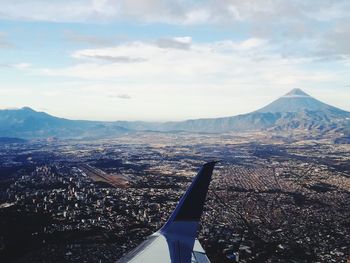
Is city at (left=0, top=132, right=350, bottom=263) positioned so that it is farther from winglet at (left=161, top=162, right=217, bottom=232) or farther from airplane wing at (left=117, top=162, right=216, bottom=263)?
winglet at (left=161, top=162, right=217, bottom=232)

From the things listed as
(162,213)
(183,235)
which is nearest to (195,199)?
(183,235)

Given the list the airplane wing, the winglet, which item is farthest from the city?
the winglet

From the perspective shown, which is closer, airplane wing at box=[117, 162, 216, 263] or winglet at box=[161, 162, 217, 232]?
airplane wing at box=[117, 162, 216, 263]

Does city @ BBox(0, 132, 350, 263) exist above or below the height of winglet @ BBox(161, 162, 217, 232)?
below

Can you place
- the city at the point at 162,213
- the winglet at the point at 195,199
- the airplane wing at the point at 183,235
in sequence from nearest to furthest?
1. the airplane wing at the point at 183,235
2. the winglet at the point at 195,199
3. the city at the point at 162,213

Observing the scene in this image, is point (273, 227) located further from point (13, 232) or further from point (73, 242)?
point (13, 232)

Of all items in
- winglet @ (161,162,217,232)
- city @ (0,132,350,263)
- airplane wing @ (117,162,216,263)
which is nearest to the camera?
airplane wing @ (117,162,216,263)

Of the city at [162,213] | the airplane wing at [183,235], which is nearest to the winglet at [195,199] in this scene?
the airplane wing at [183,235]

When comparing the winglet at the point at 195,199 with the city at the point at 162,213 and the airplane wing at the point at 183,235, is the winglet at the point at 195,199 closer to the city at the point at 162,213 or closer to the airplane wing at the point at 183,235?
the airplane wing at the point at 183,235

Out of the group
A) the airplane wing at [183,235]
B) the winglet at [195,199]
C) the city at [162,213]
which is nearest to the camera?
the airplane wing at [183,235]
